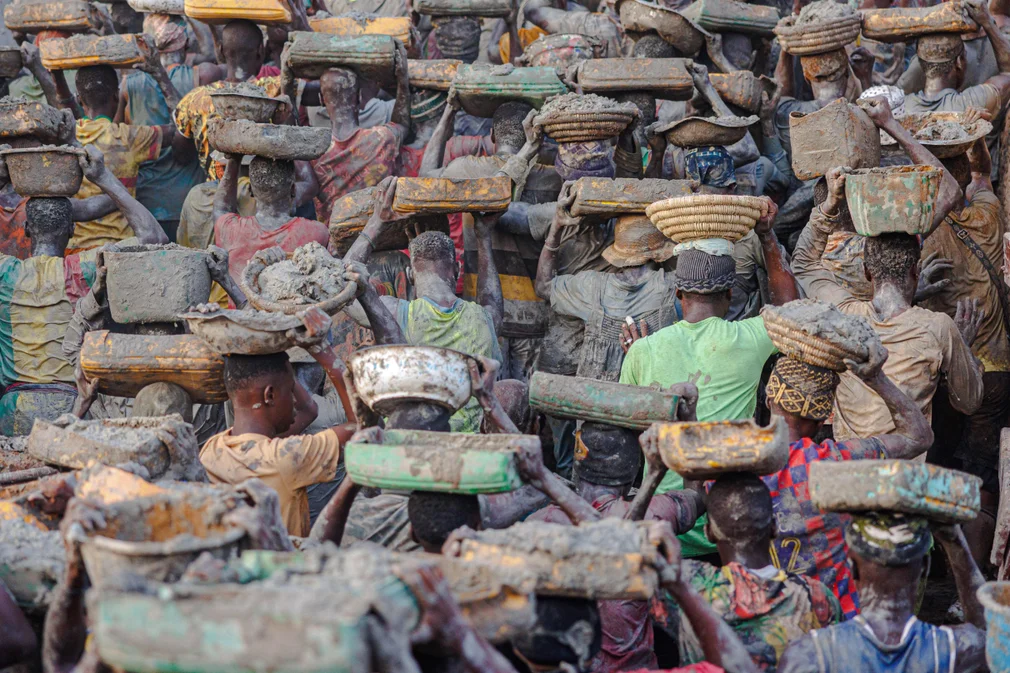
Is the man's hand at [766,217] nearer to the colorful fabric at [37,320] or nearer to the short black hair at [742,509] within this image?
the short black hair at [742,509]

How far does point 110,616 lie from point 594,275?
15.3 ft

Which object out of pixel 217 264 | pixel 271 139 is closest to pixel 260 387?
pixel 217 264

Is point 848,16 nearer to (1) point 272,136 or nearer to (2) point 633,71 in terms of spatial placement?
(2) point 633,71

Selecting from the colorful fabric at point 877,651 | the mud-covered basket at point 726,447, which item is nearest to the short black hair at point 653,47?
the mud-covered basket at point 726,447

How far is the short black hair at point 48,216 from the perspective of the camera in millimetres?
8352

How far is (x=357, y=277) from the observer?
21.4ft

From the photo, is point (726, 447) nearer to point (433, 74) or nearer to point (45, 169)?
point (45, 169)

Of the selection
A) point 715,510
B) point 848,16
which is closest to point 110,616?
point 715,510

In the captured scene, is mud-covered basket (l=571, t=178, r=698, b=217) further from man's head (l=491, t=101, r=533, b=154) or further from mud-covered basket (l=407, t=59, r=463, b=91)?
mud-covered basket (l=407, t=59, r=463, b=91)

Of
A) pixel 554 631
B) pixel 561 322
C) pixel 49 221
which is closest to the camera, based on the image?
Result: pixel 554 631

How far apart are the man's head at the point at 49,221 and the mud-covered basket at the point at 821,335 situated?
4.47m

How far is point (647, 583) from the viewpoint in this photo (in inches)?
169

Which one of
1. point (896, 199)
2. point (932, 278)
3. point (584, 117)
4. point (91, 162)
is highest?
point (896, 199)

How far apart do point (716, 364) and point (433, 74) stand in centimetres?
357
